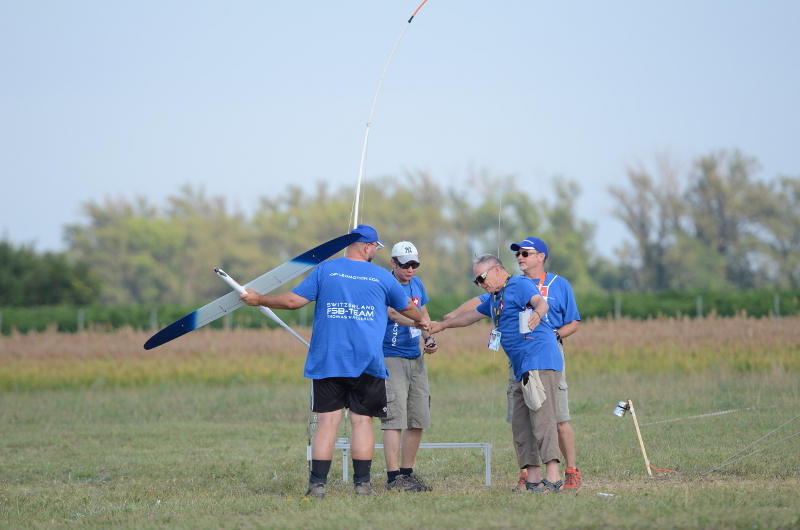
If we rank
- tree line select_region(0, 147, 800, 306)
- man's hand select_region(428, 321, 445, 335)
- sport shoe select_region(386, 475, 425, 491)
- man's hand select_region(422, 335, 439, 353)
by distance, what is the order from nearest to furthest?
sport shoe select_region(386, 475, 425, 491), man's hand select_region(428, 321, 445, 335), man's hand select_region(422, 335, 439, 353), tree line select_region(0, 147, 800, 306)

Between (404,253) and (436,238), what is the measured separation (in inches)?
1994

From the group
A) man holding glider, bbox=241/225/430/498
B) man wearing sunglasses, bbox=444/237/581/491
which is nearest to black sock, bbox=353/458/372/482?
man holding glider, bbox=241/225/430/498

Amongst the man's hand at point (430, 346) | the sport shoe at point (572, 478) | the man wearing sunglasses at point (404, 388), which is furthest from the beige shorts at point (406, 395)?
the sport shoe at point (572, 478)

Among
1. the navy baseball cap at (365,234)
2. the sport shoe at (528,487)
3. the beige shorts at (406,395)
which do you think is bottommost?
the sport shoe at (528,487)

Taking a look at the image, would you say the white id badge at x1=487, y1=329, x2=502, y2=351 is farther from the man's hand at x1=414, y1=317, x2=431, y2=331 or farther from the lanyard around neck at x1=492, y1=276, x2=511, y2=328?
the man's hand at x1=414, y1=317, x2=431, y2=331

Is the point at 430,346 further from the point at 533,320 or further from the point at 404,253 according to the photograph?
the point at 533,320

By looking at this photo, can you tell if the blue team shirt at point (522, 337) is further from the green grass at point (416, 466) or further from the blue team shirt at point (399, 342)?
the green grass at point (416, 466)

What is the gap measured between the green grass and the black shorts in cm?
62

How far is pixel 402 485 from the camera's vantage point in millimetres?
6480

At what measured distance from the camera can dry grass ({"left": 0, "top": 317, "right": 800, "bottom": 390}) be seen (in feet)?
52.3

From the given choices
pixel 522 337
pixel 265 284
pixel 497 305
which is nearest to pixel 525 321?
pixel 522 337

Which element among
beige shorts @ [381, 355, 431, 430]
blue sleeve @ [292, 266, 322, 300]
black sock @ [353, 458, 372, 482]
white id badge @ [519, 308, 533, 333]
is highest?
blue sleeve @ [292, 266, 322, 300]

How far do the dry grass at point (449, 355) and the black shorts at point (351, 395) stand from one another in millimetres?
9813

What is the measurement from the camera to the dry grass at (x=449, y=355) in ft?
52.3
